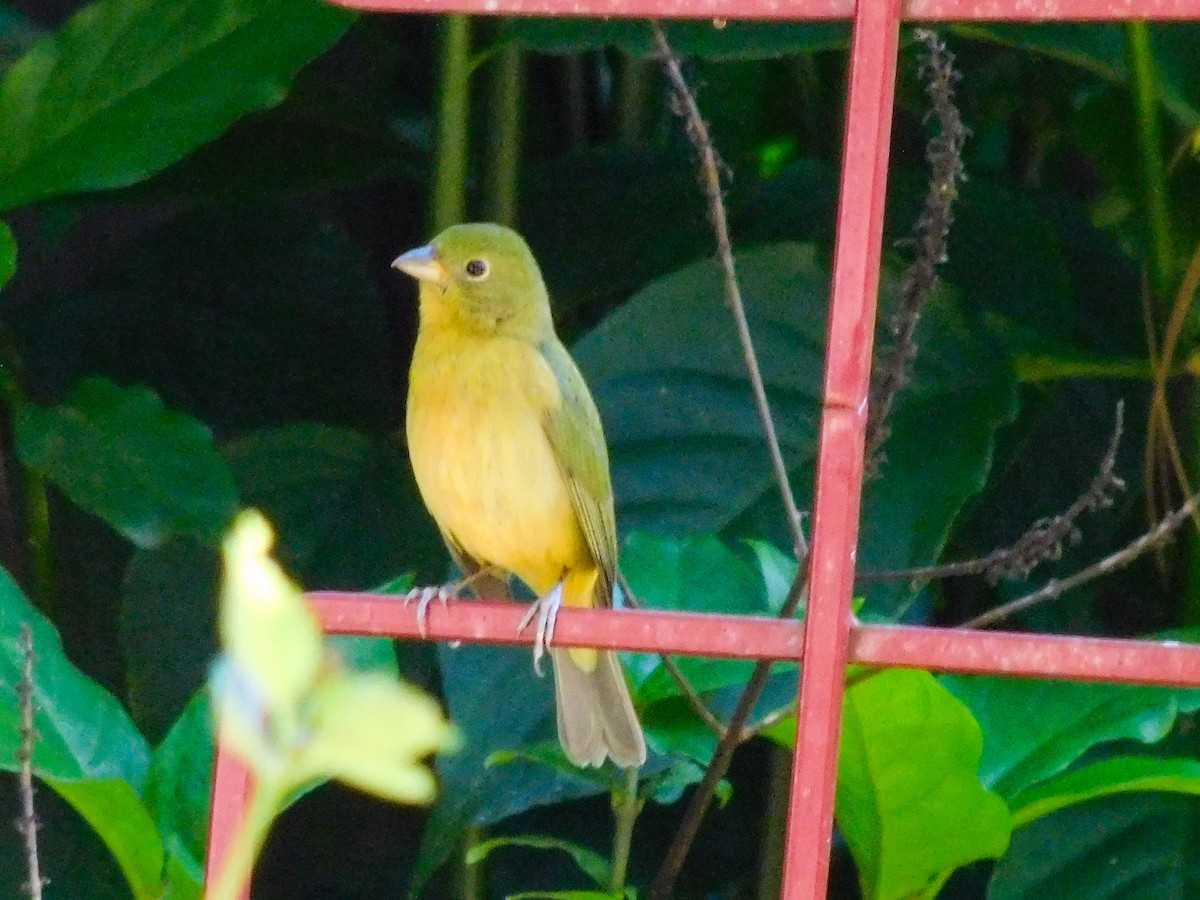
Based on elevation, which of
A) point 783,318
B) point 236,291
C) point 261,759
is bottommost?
point 261,759

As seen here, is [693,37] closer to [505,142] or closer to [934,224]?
[505,142]

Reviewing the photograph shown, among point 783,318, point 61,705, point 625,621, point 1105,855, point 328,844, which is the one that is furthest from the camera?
point 328,844

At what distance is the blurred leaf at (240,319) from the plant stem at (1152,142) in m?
1.27

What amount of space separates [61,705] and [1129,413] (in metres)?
1.79

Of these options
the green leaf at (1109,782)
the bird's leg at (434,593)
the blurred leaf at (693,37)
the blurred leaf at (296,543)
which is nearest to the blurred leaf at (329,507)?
the blurred leaf at (296,543)

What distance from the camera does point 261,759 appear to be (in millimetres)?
307

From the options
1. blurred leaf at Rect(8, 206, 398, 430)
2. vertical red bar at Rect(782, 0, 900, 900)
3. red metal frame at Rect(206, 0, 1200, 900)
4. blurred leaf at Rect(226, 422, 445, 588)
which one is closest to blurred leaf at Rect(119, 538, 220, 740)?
blurred leaf at Rect(226, 422, 445, 588)

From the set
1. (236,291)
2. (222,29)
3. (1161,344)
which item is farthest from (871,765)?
(236,291)

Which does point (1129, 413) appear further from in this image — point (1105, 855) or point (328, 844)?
point (328, 844)

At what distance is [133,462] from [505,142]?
2.61ft

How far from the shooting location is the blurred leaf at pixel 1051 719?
5.11 feet

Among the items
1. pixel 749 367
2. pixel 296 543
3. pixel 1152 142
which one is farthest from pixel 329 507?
pixel 1152 142

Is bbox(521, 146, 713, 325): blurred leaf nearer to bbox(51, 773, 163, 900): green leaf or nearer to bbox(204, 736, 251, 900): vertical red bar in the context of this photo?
bbox(51, 773, 163, 900): green leaf

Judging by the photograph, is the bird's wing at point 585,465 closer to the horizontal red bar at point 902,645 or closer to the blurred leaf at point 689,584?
the blurred leaf at point 689,584
